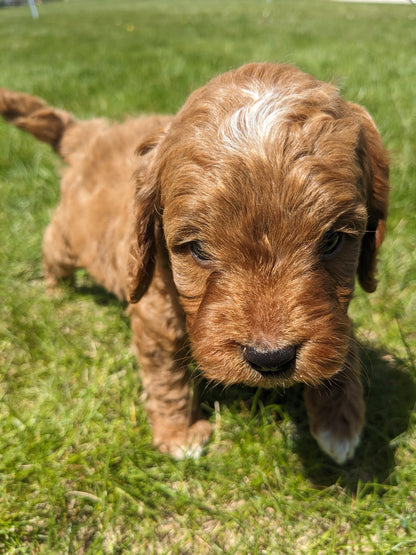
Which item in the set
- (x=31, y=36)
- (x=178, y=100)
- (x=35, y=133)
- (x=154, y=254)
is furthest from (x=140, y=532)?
(x=31, y=36)

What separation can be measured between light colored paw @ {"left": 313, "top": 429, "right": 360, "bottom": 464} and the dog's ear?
73 cm

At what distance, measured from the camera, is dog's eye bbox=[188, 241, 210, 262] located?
1735 millimetres

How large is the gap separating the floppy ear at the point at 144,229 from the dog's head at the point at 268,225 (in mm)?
193

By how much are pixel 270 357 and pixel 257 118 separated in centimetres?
73

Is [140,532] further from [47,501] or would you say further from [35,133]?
[35,133]

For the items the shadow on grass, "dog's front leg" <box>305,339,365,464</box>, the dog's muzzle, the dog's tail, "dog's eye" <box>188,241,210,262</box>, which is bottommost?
the shadow on grass

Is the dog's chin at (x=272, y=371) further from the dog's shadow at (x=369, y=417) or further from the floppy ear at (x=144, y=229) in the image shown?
the dog's shadow at (x=369, y=417)

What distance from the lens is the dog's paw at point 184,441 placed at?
91.2 inches

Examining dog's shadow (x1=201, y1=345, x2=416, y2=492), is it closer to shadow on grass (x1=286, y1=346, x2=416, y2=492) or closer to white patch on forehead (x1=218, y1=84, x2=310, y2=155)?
shadow on grass (x1=286, y1=346, x2=416, y2=492)

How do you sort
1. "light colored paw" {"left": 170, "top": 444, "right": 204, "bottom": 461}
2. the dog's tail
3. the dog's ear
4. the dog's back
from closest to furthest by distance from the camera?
1. the dog's ear
2. "light colored paw" {"left": 170, "top": 444, "right": 204, "bottom": 461}
3. the dog's back
4. the dog's tail

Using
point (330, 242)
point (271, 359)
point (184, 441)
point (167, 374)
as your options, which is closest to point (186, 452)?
point (184, 441)

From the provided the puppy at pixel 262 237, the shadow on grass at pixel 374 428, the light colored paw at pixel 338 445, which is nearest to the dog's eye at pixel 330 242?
the puppy at pixel 262 237

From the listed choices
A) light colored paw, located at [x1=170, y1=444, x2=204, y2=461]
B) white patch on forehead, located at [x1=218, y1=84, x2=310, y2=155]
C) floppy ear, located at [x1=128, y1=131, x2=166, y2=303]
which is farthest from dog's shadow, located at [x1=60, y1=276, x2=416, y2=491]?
white patch on forehead, located at [x1=218, y1=84, x2=310, y2=155]

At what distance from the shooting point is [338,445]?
217 cm
